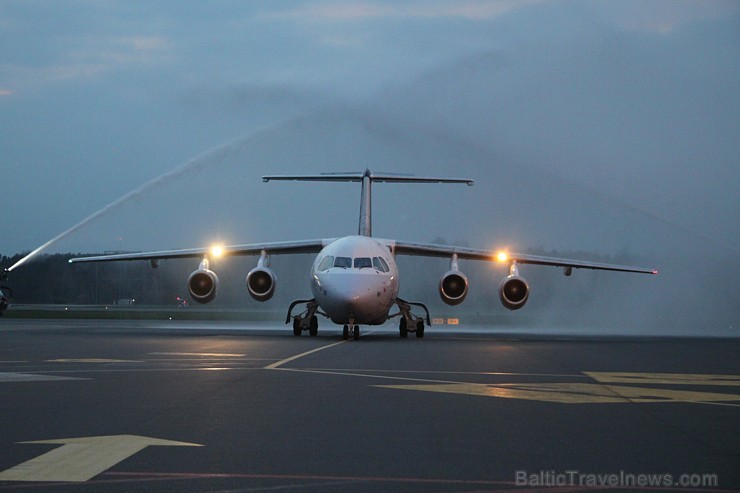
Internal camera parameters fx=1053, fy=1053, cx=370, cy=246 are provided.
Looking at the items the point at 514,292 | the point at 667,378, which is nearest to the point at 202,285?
the point at 514,292

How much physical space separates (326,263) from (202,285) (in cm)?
630

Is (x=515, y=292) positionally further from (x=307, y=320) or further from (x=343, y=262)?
(x=343, y=262)

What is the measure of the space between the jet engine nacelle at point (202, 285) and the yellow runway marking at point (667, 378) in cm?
2056

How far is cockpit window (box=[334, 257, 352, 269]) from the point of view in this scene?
3103 cm

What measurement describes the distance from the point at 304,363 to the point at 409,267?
132 feet

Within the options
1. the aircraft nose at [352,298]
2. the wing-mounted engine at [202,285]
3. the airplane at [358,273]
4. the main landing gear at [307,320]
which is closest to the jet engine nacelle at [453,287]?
the airplane at [358,273]

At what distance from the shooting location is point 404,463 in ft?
26.0

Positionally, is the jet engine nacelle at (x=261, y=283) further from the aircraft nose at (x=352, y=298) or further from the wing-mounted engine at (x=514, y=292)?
the wing-mounted engine at (x=514, y=292)

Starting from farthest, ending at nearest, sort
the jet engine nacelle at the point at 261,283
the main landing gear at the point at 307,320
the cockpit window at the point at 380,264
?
the jet engine nacelle at the point at 261,283 → the main landing gear at the point at 307,320 → the cockpit window at the point at 380,264

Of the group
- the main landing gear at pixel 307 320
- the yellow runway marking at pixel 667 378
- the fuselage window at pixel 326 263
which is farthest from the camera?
the main landing gear at pixel 307 320

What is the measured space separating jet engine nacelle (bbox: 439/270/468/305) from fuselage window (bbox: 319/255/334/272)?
5.57 m

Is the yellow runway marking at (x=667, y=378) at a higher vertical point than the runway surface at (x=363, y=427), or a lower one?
higher

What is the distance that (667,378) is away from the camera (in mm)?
16547

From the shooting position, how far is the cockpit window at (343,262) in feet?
102
